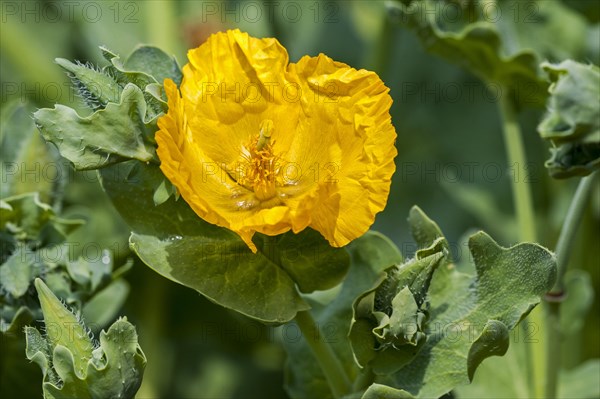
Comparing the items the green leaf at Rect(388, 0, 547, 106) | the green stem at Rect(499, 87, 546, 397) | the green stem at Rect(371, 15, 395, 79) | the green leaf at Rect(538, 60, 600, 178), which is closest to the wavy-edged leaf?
the green leaf at Rect(538, 60, 600, 178)

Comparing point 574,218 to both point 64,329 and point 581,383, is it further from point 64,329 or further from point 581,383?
point 64,329

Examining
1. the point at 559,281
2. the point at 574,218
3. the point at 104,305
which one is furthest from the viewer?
the point at 104,305

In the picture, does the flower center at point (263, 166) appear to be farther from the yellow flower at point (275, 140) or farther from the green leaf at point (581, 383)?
the green leaf at point (581, 383)

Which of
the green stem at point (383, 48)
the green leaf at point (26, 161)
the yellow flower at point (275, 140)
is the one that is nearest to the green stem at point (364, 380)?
the yellow flower at point (275, 140)

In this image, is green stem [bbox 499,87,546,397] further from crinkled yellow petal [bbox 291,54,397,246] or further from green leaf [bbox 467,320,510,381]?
crinkled yellow petal [bbox 291,54,397,246]

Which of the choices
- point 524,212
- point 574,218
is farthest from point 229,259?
point 524,212

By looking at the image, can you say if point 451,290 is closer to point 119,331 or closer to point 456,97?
point 119,331
